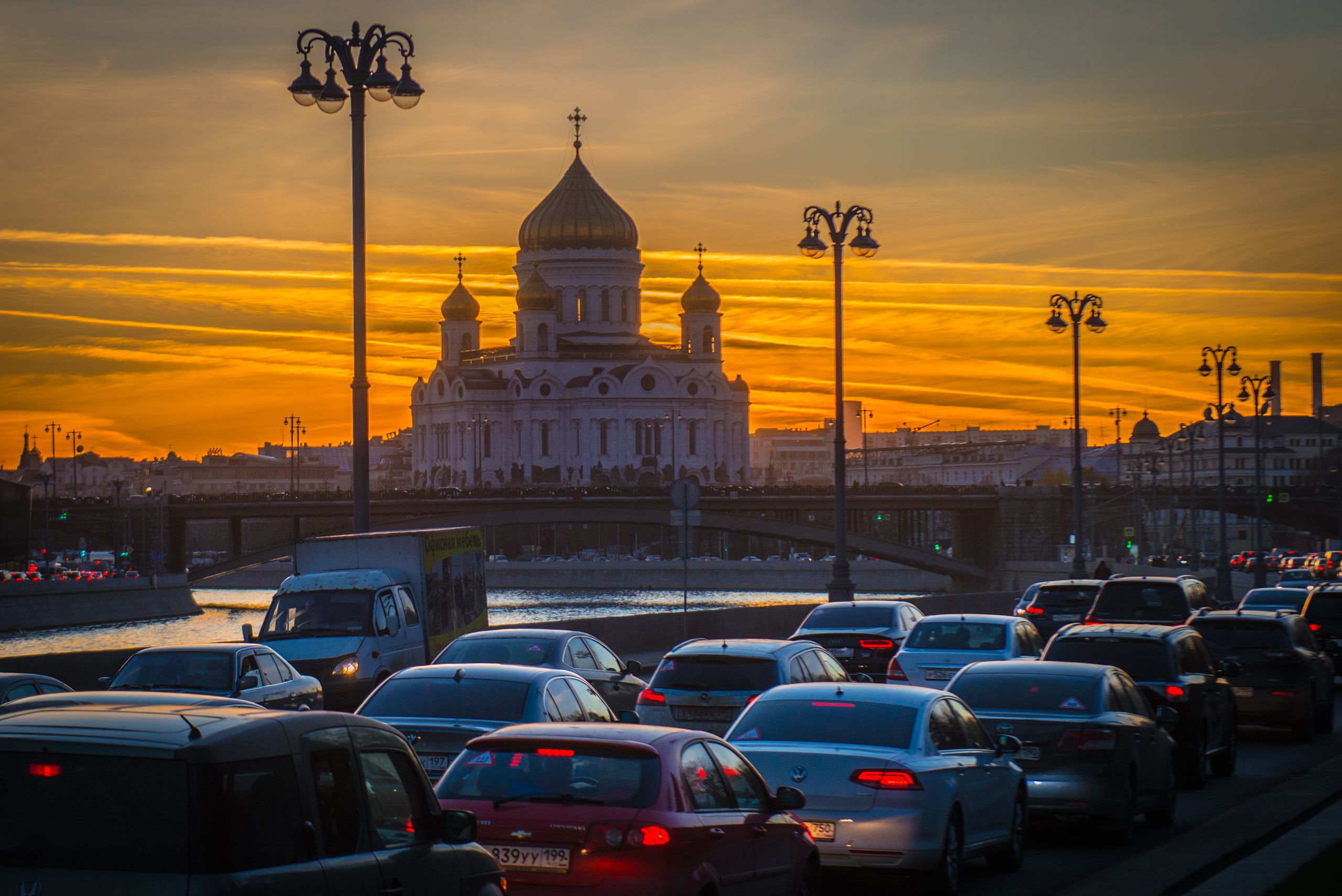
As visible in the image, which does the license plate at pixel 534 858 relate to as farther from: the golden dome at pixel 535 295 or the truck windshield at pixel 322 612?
the golden dome at pixel 535 295

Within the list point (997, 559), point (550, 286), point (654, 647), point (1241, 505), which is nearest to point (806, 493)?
point (997, 559)

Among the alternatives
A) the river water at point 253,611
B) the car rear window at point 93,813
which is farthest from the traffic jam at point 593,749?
the river water at point 253,611

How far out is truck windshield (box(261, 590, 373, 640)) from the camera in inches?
911

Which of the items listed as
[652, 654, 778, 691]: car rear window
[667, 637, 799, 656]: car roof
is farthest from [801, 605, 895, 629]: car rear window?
[652, 654, 778, 691]: car rear window

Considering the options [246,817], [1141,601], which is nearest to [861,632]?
[1141,601]

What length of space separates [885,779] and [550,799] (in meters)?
2.80

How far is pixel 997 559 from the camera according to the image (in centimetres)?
11031

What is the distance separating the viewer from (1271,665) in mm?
21703

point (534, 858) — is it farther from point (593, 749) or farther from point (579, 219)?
point (579, 219)

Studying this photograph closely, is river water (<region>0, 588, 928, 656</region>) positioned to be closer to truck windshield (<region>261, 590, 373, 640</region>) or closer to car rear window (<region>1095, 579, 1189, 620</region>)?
truck windshield (<region>261, 590, 373, 640</region>)

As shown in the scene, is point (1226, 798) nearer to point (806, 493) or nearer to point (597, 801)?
point (597, 801)

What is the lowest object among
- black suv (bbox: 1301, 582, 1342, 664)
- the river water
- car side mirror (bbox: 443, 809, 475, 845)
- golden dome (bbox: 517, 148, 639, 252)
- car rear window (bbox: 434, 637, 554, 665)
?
the river water

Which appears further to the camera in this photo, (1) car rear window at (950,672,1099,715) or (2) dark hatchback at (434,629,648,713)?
(2) dark hatchback at (434,629,648,713)

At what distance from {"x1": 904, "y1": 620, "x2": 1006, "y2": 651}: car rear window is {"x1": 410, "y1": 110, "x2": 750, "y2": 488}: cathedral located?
142 metres
